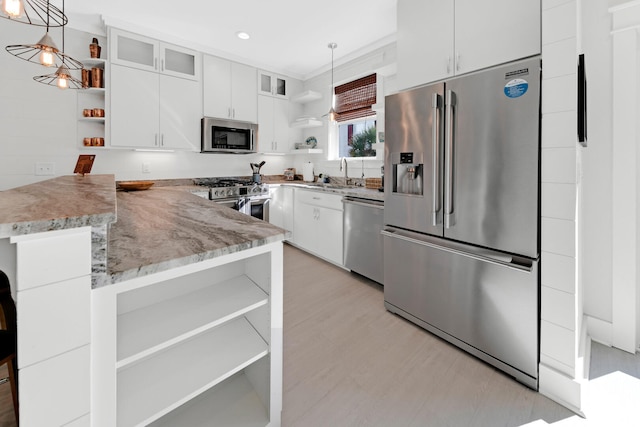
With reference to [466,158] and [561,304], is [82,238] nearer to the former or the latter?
[466,158]

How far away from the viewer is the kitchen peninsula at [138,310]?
2.16ft

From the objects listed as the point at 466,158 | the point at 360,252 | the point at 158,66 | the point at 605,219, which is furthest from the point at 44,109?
the point at 605,219

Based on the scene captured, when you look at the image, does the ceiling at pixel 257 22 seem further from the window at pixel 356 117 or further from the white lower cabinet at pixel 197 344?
the white lower cabinet at pixel 197 344

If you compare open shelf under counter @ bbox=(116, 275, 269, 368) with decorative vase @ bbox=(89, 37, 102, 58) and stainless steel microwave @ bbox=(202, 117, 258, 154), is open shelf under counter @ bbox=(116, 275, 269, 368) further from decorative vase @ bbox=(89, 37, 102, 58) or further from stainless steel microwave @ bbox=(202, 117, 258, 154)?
decorative vase @ bbox=(89, 37, 102, 58)

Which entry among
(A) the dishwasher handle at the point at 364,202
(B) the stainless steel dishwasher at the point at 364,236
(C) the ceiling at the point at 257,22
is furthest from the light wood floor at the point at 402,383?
(C) the ceiling at the point at 257,22

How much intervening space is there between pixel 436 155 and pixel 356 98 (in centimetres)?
243

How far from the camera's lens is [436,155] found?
1892 mm

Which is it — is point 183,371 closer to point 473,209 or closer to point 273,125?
point 473,209

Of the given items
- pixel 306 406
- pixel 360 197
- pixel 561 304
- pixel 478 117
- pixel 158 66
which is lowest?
pixel 306 406

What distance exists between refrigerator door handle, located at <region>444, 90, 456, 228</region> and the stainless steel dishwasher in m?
0.86

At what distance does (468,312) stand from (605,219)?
117cm

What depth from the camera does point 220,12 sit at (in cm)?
285

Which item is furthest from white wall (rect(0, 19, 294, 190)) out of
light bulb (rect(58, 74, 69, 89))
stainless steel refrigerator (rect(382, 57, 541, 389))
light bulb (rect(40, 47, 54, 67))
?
stainless steel refrigerator (rect(382, 57, 541, 389))

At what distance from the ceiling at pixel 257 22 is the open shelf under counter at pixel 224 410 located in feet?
10.2
